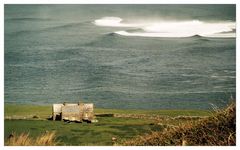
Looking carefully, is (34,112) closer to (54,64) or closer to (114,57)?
(54,64)

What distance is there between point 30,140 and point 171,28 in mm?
1732

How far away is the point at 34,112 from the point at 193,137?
1532 millimetres

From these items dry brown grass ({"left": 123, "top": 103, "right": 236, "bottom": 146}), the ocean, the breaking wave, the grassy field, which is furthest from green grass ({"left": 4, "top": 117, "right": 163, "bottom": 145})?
the breaking wave

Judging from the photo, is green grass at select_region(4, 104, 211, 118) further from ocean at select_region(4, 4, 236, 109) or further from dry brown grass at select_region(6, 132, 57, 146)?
dry brown grass at select_region(6, 132, 57, 146)

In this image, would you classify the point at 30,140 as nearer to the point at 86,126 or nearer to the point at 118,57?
the point at 86,126

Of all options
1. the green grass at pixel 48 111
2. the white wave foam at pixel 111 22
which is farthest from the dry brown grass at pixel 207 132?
the white wave foam at pixel 111 22

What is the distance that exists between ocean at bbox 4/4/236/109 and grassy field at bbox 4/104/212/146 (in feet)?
0.23

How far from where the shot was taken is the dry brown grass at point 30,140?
4.39 metres

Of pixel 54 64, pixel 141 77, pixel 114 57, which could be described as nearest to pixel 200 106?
pixel 141 77

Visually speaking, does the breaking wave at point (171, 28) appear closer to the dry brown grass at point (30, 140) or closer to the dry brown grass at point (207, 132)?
the dry brown grass at point (207, 132)

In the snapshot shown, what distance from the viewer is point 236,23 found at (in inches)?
176

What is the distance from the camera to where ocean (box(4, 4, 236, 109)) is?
14.7ft

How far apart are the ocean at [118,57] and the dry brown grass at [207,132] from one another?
0.35 m

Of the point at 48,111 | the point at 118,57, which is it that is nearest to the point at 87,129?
the point at 48,111
